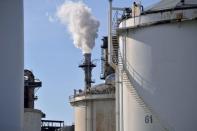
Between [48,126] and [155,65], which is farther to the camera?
[48,126]

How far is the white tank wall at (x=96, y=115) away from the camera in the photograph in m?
37.7

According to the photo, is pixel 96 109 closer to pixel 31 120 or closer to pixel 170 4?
pixel 31 120

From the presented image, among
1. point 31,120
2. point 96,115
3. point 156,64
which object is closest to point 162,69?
point 156,64

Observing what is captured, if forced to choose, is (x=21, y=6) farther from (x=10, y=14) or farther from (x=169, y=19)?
(x=169, y=19)

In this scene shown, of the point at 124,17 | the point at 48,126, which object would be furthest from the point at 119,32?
the point at 48,126

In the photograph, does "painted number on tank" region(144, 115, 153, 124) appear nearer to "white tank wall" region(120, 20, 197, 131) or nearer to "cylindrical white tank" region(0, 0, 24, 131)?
"white tank wall" region(120, 20, 197, 131)

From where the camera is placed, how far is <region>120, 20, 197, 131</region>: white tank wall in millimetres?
26094

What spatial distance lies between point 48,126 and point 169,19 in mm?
33866

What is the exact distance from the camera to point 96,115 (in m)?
38.8

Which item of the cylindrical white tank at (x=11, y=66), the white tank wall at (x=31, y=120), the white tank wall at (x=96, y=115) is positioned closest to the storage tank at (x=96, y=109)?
the white tank wall at (x=96, y=115)

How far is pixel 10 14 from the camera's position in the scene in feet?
25.5

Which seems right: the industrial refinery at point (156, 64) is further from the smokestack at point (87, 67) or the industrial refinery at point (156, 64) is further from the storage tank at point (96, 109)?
→ the smokestack at point (87, 67)

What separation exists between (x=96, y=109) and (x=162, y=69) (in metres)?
13.1

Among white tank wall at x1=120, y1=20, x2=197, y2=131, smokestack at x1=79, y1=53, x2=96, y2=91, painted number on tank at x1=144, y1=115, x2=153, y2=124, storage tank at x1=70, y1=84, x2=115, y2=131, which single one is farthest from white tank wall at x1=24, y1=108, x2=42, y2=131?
painted number on tank at x1=144, y1=115, x2=153, y2=124
